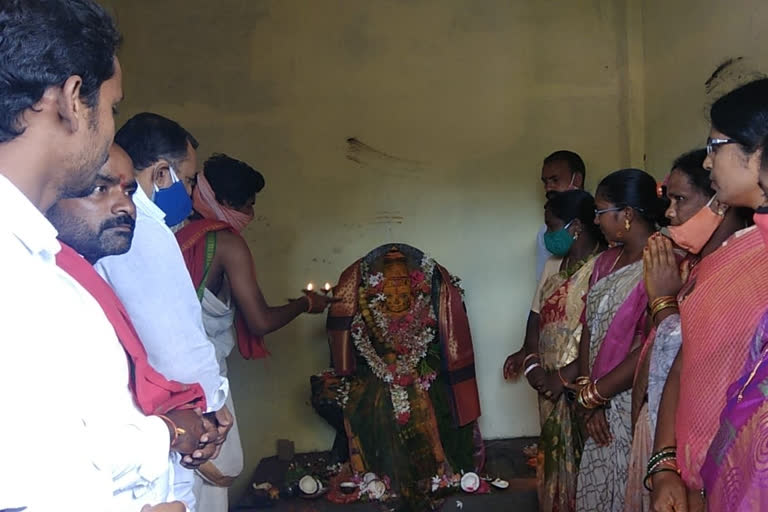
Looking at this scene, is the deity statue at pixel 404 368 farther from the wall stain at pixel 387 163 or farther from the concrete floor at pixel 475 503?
the wall stain at pixel 387 163

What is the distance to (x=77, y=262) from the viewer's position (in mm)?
1334

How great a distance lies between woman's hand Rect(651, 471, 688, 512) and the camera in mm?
1665

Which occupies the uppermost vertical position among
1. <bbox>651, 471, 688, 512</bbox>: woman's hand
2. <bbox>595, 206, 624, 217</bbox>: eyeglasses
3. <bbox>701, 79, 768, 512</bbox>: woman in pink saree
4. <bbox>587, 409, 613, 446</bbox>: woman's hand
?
<bbox>595, 206, 624, 217</bbox>: eyeglasses

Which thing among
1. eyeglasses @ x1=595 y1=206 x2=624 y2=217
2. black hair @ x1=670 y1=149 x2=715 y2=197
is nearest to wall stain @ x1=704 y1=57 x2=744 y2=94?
eyeglasses @ x1=595 y1=206 x2=624 y2=217

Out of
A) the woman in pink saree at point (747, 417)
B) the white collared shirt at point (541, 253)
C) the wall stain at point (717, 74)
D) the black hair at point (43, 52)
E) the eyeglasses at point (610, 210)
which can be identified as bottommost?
the woman in pink saree at point (747, 417)

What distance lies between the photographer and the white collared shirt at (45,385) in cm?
80

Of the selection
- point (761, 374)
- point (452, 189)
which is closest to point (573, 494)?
point (761, 374)

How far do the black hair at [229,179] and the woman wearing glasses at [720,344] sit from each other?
192cm

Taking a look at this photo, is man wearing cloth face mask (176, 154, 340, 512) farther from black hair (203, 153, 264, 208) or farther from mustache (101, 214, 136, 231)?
mustache (101, 214, 136, 231)

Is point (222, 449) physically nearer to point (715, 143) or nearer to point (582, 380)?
point (582, 380)

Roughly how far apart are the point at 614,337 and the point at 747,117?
1.09 metres

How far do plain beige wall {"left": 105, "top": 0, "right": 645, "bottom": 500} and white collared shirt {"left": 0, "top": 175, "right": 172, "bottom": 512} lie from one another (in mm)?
3613

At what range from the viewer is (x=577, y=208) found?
3482 mm

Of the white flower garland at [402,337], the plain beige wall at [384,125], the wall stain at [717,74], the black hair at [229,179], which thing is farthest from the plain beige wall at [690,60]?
the black hair at [229,179]
